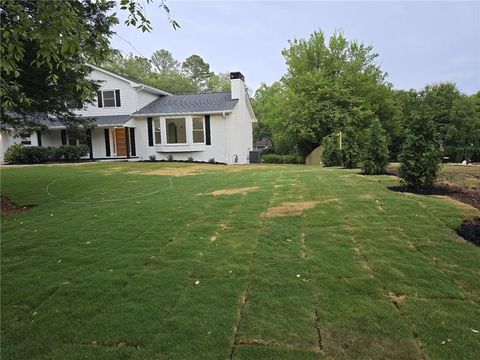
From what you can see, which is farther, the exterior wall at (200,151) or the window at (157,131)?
the window at (157,131)

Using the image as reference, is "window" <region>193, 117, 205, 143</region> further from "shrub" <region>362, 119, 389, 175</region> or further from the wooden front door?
"shrub" <region>362, 119, 389, 175</region>

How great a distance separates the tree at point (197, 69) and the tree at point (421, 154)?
161 ft

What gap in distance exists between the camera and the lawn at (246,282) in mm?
2451

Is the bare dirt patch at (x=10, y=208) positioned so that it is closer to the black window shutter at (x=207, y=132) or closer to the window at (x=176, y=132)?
the black window shutter at (x=207, y=132)

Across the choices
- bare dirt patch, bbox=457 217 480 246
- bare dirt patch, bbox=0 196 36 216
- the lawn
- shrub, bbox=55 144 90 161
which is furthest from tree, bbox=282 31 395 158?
bare dirt patch, bbox=0 196 36 216

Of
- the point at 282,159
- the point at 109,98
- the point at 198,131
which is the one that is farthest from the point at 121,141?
the point at 282,159

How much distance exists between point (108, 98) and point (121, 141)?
2.98m

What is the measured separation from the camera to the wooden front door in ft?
70.6

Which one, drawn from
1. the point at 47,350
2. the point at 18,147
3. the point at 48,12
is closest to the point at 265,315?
the point at 47,350

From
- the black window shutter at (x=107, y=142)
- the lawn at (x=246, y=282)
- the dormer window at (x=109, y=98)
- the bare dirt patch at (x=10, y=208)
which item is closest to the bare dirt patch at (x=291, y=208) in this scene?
Result: the lawn at (x=246, y=282)

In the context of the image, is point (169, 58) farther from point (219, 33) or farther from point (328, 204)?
point (328, 204)

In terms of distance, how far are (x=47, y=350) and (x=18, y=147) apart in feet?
70.9

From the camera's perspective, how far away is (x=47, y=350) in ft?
8.00

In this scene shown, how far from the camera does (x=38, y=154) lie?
20109 millimetres
